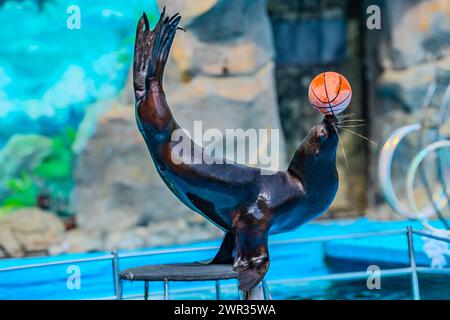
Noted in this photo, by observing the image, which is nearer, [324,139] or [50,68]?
[324,139]

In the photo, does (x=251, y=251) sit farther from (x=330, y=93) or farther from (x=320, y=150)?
(x=330, y=93)

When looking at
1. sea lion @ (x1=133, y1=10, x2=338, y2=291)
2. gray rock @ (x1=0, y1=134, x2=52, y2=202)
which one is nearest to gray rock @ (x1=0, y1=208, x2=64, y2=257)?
gray rock @ (x1=0, y1=134, x2=52, y2=202)

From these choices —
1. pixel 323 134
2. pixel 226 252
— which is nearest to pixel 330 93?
pixel 323 134

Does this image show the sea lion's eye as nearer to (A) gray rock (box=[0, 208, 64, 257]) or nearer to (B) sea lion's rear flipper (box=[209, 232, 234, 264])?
(B) sea lion's rear flipper (box=[209, 232, 234, 264])

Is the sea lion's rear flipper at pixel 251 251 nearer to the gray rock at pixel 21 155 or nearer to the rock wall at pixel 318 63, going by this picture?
the gray rock at pixel 21 155

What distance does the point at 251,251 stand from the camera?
278cm

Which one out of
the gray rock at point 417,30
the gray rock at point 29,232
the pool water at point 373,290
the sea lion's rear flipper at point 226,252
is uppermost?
the gray rock at point 417,30

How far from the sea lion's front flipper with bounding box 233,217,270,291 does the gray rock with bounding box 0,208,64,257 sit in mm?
5240

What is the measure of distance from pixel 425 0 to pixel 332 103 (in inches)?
260

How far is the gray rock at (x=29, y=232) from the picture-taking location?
25.1 feet

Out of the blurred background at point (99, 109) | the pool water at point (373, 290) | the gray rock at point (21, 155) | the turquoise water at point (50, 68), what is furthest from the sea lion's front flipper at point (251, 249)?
the gray rock at point (21, 155)

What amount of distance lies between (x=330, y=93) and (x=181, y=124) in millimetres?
5325

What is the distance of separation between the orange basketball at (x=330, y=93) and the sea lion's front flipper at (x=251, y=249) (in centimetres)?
47
